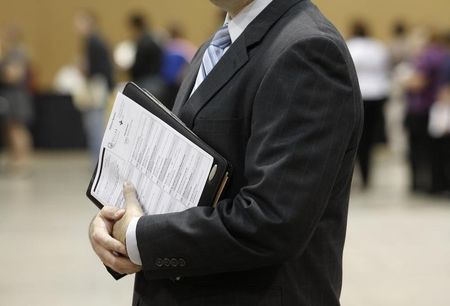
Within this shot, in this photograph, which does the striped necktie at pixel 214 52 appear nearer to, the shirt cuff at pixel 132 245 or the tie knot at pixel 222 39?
the tie knot at pixel 222 39

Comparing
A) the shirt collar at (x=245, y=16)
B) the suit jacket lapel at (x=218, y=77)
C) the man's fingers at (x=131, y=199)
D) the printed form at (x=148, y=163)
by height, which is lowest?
the man's fingers at (x=131, y=199)

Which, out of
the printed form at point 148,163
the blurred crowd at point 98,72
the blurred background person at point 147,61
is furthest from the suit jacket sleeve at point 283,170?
the blurred background person at point 147,61

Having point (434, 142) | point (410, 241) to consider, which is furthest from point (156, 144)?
point (434, 142)

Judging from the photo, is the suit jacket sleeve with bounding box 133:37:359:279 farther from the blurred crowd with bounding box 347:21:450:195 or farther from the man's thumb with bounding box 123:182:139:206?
the blurred crowd with bounding box 347:21:450:195

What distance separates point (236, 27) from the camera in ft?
6.35

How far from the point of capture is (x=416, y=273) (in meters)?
6.14

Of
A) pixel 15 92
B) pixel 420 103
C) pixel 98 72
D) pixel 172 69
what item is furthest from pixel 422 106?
pixel 15 92

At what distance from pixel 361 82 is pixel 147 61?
2.60 meters

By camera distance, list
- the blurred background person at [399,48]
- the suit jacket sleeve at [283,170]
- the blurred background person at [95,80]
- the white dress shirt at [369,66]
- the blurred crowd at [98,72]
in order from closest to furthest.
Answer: the suit jacket sleeve at [283,170], the white dress shirt at [369,66], the blurred crowd at [98,72], the blurred background person at [95,80], the blurred background person at [399,48]

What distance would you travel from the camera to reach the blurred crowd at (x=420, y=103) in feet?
30.4

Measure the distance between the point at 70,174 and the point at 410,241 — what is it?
6.03 m

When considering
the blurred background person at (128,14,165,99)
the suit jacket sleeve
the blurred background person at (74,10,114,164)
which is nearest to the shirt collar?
the suit jacket sleeve

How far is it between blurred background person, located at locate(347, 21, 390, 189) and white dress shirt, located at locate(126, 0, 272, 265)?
8.10m

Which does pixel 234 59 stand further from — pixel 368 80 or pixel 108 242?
pixel 368 80
